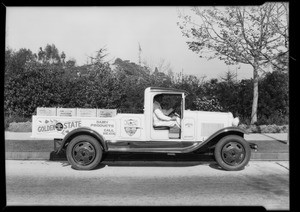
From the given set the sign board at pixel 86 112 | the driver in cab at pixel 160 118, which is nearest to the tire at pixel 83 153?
the sign board at pixel 86 112

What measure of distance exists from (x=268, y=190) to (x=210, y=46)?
8327 mm

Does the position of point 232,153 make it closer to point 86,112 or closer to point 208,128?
point 208,128

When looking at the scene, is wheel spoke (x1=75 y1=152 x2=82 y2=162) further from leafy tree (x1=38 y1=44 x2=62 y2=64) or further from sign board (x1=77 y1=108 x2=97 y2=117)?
leafy tree (x1=38 y1=44 x2=62 y2=64)

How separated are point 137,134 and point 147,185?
1725 mm

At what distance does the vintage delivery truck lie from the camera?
7.52m

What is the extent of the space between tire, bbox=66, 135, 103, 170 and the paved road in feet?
0.63

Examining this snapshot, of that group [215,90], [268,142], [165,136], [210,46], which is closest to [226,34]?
[210,46]

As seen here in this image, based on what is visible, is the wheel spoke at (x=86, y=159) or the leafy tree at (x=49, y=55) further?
the leafy tree at (x=49, y=55)

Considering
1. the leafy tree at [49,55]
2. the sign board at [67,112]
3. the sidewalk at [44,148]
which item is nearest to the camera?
the sign board at [67,112]

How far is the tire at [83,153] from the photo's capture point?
750cm

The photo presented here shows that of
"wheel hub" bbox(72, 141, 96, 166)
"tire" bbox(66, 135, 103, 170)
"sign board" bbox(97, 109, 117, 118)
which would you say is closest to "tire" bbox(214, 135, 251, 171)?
"sign board" bbox(97, 109, 117, 118)

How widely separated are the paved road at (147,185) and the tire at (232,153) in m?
0.22

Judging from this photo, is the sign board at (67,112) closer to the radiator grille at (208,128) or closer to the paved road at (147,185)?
the paved road at (147,185)

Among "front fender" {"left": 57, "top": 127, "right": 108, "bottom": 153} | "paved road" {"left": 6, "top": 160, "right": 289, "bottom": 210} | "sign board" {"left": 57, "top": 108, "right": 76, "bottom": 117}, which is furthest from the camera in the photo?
"sign board" {"left": 57, "top": 108, "right": 76, "bottom": 117}
